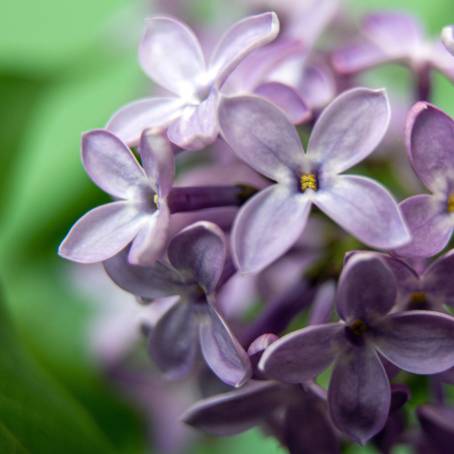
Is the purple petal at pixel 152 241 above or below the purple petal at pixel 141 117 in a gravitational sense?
below

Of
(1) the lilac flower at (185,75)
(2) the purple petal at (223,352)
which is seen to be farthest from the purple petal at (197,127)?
(2) the purple petal at (223,352)

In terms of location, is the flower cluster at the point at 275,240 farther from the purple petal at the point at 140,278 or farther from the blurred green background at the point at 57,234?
the blurred green background at the point at 57,234

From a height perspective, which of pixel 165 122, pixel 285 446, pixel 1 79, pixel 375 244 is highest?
pixel 1 79

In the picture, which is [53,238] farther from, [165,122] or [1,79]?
[165,122]

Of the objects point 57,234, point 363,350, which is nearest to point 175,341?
point 363,350

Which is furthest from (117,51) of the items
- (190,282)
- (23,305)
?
(190,282)

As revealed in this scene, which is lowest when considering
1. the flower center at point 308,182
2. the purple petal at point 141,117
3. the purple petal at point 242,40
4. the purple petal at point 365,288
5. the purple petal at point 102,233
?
the purple petal at point 365,288
